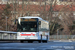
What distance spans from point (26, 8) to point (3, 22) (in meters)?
9.05

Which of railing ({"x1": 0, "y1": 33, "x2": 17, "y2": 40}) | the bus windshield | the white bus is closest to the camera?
the white bus

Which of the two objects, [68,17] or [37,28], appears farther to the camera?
[68,17]

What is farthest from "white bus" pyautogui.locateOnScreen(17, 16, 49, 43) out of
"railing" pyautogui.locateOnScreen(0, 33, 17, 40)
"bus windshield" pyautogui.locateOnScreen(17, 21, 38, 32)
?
"railing" pyautogui.locateOnScreen(0, 33, 17, 40)

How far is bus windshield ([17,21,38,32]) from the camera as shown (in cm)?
2686

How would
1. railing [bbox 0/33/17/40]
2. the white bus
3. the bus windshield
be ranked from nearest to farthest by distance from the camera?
the white bus, the bus windshield, railing [bbox 0/33/17/40]

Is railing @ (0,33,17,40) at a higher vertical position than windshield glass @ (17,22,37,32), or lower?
lower

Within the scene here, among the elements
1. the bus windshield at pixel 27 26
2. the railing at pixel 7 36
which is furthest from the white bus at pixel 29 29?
the railing at pixel 7 36

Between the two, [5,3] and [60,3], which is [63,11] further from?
[5,3]

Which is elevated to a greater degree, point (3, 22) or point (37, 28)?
point (37, 28)

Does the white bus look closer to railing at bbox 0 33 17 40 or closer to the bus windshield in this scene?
the bus windshield

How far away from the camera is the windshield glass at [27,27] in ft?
88.1

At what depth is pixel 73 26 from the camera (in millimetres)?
66250

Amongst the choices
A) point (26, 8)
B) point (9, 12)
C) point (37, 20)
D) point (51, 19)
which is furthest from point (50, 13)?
point (37, 20)

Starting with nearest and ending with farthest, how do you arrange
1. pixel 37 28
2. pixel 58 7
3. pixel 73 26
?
pixel 37 28, pixel 73 26, pixel 58 7
